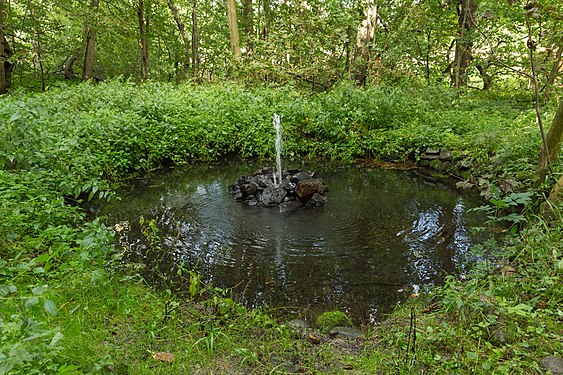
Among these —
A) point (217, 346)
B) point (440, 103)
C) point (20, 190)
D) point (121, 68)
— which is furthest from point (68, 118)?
point (121, 68)

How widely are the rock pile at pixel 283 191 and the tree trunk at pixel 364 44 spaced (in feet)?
24.4

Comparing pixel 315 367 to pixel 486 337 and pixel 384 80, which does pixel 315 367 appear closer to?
pixel 486 337

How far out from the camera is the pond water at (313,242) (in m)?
3.93

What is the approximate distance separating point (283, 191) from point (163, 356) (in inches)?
170

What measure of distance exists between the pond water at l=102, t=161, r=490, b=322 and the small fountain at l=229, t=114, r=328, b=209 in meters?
0.21

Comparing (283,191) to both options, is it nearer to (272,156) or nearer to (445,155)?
(272,156)

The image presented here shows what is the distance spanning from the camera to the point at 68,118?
7426 mm

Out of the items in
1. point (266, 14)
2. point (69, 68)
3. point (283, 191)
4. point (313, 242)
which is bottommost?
point (313, 242)

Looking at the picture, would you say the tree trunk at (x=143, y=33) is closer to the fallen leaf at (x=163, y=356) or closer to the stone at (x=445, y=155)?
the stone at (x=445, y=155)

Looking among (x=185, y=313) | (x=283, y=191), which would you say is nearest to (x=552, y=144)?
(x=283, y=191)

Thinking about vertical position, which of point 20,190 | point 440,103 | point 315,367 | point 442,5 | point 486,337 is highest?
point 442,5

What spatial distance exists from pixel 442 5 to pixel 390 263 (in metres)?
14.6

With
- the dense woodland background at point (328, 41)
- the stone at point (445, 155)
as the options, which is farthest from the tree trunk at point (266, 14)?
the stone at point (445, 155)

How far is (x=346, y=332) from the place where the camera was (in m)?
3.12
